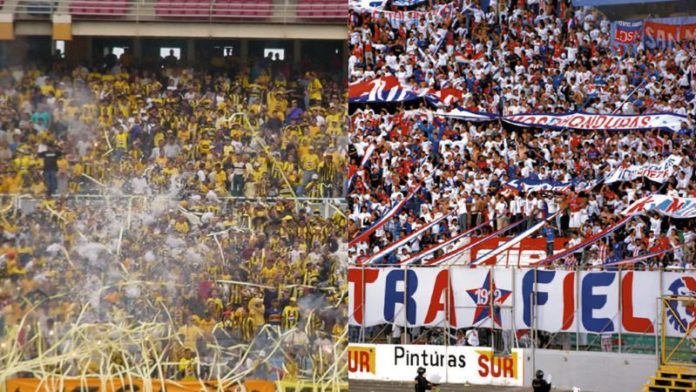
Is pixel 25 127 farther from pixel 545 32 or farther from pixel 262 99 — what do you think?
pixel 545 32

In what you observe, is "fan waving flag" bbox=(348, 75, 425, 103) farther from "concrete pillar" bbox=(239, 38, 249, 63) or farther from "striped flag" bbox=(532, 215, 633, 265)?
"concrete pillar" bbox=(239, 38, 249, 63)

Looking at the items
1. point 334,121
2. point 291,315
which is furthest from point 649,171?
point 291,315

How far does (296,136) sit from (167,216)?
37.7 inches

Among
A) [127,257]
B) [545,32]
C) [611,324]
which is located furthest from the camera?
[545,32]

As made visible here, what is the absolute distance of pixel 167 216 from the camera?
811 cm

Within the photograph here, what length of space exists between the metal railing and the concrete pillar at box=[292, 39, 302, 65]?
0.14 meters

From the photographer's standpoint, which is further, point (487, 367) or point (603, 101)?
point (603, 101)

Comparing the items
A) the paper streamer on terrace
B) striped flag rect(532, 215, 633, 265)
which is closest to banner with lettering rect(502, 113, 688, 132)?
striped flag rect(532, 215, 633, 265)

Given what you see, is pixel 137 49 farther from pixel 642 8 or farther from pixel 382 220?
pixel 642 8

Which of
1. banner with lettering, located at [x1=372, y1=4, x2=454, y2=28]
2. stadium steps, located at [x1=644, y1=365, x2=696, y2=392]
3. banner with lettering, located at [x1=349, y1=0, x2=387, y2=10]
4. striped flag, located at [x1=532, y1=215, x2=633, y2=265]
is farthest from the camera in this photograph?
banner with lettering, located at [x1=349, y1=0, x2=387, y2=10]

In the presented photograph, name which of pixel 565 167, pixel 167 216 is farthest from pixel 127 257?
pixel 565 167

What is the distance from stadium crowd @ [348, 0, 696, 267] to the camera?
22141 millimetres

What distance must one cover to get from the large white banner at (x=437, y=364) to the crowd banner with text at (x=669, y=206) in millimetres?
3814

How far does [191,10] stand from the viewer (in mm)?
8211
